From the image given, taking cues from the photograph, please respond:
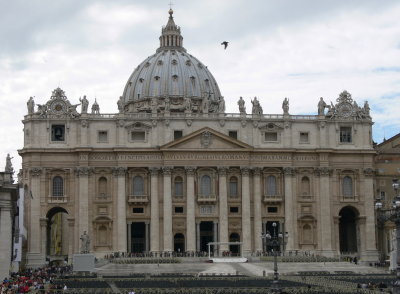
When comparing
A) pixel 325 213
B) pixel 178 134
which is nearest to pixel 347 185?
pixel 325 213

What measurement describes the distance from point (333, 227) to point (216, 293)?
60.1m

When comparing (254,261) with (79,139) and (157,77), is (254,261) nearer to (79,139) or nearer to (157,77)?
(79,139)

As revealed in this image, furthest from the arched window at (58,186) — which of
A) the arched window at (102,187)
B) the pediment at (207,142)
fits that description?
the pediment at (207,142)

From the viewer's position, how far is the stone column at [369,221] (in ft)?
358

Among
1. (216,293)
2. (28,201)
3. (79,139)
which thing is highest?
(79,139)

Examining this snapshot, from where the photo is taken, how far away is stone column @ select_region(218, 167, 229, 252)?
106 m

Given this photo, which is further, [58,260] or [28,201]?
[58,260]

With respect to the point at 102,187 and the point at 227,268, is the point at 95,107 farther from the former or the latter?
the point at 227,268

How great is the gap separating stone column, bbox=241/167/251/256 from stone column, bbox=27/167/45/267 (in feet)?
83.7

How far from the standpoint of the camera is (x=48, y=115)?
354 ft

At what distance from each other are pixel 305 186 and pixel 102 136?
90.2ft

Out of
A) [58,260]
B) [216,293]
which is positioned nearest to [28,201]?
[58,260]

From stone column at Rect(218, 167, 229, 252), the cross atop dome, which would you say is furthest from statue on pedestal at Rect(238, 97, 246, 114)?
the cross atop dome

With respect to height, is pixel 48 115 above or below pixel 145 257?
above
